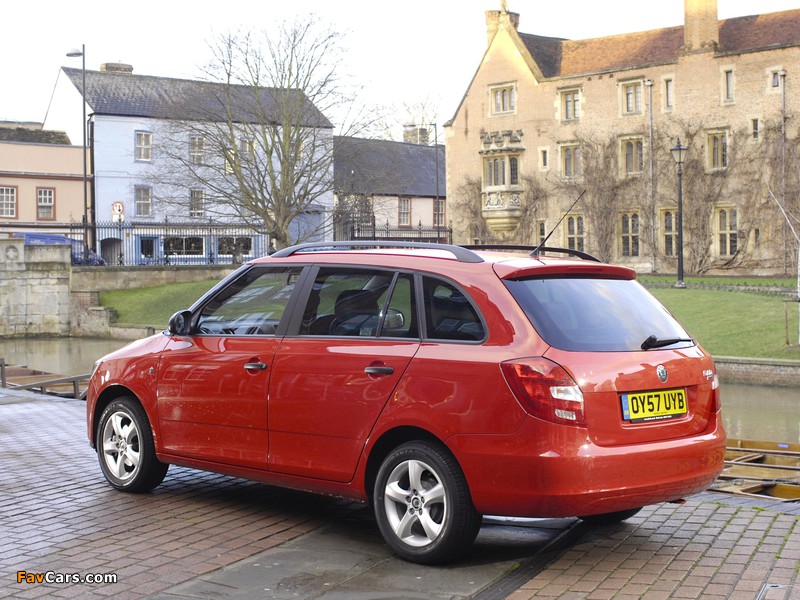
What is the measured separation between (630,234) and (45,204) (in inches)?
1300

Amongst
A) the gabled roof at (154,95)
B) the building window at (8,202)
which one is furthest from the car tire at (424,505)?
the building window at (8,202)

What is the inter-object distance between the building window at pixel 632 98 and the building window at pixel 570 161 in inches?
134

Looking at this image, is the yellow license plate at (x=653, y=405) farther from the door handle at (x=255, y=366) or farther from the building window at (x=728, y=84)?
the building window at (x=728, y=84)

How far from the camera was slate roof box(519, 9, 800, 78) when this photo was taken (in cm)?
5072

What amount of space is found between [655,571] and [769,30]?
166ft

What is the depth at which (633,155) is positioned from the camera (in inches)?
2136

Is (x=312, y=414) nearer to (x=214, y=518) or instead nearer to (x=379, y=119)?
(x=214, y=518)

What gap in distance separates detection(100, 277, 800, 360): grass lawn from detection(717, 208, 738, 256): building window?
26.0ft

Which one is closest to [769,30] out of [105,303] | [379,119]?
[379,119]

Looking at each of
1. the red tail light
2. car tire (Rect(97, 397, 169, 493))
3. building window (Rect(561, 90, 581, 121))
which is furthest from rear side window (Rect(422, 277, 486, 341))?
Answer: building window (Rect(561, 90, 581, 121))

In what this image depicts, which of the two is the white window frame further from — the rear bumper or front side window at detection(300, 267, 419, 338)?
the rear bumper

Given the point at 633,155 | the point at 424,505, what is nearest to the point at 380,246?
the point at 424,505

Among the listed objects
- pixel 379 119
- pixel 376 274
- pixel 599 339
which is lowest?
pixel 599 339

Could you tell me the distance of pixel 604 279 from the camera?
6.48 metres
